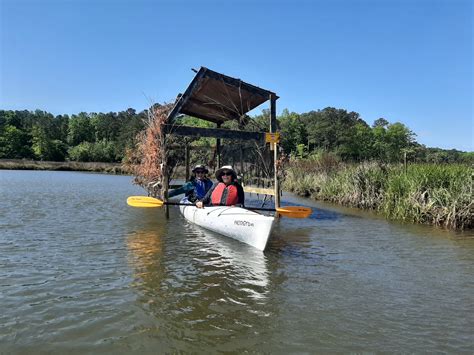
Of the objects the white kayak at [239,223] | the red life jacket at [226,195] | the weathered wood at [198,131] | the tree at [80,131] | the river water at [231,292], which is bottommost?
the river water at [231,292]

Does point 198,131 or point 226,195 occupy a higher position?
point 198,131

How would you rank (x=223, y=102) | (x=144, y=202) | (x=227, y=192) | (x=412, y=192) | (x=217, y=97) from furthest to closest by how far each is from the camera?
(x=223, y=102), (x=217, y=97), (x=412, y=192), (x=144, y=202), (x=227, y=192)

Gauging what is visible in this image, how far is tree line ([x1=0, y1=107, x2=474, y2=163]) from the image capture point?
6194cm

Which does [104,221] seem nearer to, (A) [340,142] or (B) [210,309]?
(B) [210,309]

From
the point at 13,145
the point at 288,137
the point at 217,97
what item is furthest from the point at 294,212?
the point at 13,145

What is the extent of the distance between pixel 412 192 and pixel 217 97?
7129 millimetres

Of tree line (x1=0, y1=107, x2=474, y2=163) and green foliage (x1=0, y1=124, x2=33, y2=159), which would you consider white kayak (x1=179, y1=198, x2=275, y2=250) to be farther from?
green foliage (x1=0, y1=124, x2=33, y2=159)

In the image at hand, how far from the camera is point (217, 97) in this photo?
13758mm

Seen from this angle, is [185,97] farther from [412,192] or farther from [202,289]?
[202,289]

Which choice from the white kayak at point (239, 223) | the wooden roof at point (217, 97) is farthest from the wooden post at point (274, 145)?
the white kayak at point (239, 223)

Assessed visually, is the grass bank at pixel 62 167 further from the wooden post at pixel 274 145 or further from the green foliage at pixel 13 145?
the wooden post at pixel 274 145

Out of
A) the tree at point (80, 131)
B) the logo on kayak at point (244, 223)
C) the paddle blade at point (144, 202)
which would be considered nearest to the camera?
the logo on kayak at point (244, 223)

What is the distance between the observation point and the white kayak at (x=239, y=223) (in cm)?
756

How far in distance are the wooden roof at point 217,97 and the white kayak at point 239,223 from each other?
3.97 meters
